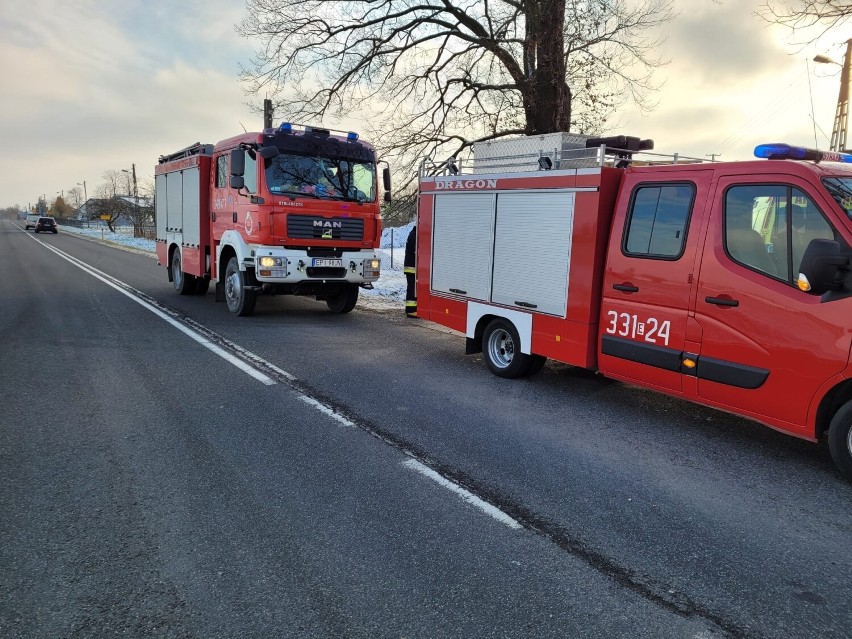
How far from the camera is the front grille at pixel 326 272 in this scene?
1000cm

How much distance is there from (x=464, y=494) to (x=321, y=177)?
7430 millimetres

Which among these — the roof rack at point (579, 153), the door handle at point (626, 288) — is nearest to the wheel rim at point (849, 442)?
the door handle at point (626, 288)

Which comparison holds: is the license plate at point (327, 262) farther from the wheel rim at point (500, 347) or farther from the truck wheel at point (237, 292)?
the wheel rim at point (500, 347)

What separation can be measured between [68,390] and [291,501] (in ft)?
11.5

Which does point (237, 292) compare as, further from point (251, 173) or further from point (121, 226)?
point (121, 226)

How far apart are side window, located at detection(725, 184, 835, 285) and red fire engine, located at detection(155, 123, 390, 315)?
265 inches

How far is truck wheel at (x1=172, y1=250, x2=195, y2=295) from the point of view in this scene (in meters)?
13.0

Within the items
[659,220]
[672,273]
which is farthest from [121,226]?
[672,273]

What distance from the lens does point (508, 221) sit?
6.54 meters

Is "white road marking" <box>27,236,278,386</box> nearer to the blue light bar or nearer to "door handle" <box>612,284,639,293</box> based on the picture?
"door handle" <box>612,284,639,293</box>

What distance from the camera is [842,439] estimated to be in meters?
4.00

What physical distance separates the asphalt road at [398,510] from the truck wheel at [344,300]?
15.0 feet

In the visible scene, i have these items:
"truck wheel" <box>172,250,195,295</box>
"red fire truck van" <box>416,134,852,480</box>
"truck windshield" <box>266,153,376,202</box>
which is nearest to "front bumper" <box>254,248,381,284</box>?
"truck windshield" <box>266,153,376,202</box>

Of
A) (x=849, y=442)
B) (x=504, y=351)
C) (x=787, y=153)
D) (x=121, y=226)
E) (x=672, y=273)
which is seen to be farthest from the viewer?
(x=121, y=226)
